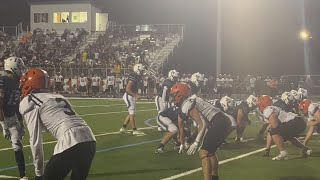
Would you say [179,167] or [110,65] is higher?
[110,65]

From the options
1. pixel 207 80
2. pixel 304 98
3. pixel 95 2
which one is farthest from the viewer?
pixel 95 2

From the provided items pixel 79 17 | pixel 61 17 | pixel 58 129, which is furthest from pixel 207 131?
pixel 61 17

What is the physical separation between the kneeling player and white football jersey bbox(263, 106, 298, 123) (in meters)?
2.08

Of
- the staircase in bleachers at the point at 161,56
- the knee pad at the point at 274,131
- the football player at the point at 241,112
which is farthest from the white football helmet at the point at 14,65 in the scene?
the staircase in bleachers at the point at 161,56

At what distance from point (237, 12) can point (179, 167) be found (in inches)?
1434

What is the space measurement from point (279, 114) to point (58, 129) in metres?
7.29

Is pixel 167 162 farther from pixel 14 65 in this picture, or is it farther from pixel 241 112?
pixel 14 65

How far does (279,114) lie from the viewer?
11266 millimetres

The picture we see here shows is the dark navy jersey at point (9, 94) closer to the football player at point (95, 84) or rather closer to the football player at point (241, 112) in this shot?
the football player at point (241, 112)

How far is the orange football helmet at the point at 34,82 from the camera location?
17.0ft

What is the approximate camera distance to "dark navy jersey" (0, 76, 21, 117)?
334 inches

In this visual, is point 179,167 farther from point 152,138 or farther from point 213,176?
point 152,138

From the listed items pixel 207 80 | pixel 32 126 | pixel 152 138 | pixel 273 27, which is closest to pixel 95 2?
pixel 273 27

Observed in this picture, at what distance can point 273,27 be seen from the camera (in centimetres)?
4450
